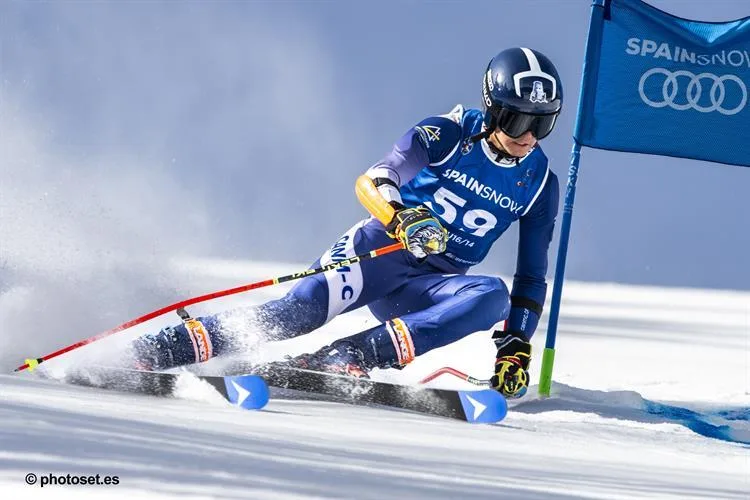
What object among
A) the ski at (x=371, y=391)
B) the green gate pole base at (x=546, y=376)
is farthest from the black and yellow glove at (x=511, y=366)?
the ski at (x=371, y=391)

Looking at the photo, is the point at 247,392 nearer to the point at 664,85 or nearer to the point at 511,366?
the point at 511,366

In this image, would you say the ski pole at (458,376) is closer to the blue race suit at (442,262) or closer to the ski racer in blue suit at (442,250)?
the ski racer in blue suit at (442,250)

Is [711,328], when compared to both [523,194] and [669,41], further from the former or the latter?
[523,194]

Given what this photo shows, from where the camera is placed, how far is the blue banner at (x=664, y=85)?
4949 mm

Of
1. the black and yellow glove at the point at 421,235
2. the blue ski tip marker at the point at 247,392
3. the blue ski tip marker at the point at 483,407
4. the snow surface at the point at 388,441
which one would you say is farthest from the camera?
the black and yellow glove at the point at 421,235

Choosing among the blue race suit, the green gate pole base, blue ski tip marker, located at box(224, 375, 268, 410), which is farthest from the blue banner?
blue ski tip marker, located at box(224, 375, 268, 410)

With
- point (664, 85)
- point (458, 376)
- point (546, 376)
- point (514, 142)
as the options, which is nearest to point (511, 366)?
point (458, 376)

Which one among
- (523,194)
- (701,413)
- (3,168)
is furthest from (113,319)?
(3,168)

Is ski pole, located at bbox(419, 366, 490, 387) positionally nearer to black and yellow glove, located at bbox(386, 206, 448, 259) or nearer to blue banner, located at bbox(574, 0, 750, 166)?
black and yellow glove, located at bbox(386, 206, 448, 259)

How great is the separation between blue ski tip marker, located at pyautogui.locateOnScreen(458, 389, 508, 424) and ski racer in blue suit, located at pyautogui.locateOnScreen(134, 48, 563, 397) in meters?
0.39

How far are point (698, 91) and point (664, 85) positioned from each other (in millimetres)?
150

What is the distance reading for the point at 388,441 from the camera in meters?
2.89

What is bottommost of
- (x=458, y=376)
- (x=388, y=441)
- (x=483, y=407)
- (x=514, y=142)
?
(x=388, y=441)

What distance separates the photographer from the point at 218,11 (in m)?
20.5
